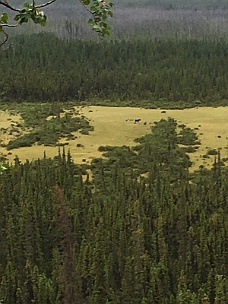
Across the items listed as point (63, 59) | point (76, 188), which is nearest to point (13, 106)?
point (63, 59)

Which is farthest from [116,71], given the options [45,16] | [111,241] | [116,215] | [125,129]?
[45,16]

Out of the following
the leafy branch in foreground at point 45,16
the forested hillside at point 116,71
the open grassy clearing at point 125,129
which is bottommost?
the open grassy clearing at point 125,129

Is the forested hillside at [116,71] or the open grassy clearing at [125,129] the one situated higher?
the forested hillside at [116,71]

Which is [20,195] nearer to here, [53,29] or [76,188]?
[76,188]

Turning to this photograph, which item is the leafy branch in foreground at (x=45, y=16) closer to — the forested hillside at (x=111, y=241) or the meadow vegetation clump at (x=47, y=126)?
the forested hillside at (x=111, y=241)

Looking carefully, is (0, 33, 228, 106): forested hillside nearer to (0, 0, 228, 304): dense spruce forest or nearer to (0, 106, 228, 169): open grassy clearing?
(0, 0, 228, 304): dense spruce forest

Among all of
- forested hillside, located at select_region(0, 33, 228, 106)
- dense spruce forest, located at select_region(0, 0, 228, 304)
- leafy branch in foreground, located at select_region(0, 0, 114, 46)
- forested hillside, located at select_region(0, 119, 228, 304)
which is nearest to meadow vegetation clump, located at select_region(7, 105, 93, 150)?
dense spruce forest, located at select_region(0, 0, 228, 304)

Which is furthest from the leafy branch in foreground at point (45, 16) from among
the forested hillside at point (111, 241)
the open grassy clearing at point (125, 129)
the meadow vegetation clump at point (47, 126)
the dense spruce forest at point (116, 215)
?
the meadow vegetation clump at point (47, 126)

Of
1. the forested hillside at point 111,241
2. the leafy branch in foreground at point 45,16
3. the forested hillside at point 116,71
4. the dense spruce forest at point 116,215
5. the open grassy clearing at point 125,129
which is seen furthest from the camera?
the forested hillside at point 116,71
